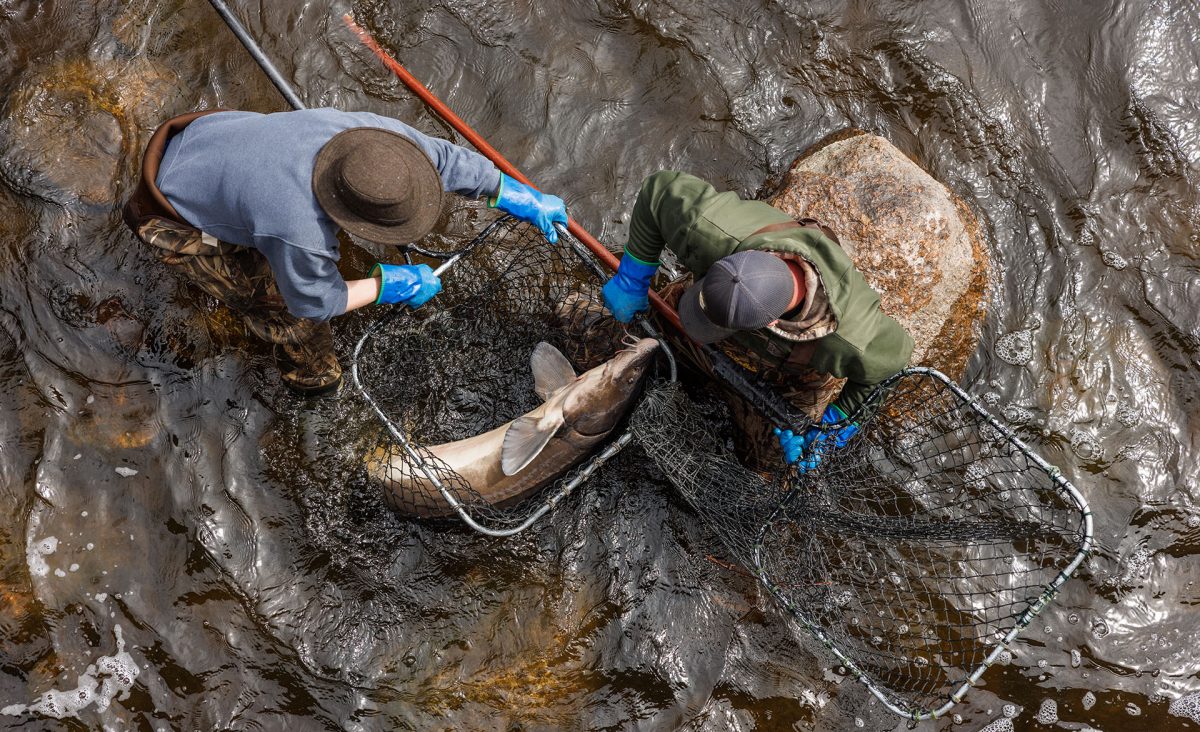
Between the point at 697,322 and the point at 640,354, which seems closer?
the point at 697,322

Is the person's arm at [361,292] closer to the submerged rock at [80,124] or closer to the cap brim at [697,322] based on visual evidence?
the cap brim at [697,322]

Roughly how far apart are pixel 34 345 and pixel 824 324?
4637 millimetres

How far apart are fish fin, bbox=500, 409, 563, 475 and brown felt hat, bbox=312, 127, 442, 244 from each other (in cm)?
145

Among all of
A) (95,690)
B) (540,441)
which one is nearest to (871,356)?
(540,441)

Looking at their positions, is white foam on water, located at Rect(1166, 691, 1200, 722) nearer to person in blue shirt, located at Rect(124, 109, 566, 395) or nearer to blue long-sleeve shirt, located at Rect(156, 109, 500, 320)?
person in blue shirt, located at Rect(124, 109, 566, 395)

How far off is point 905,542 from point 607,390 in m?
2.11

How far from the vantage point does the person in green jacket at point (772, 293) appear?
9.71ft

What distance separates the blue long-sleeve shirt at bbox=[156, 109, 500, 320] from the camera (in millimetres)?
3199

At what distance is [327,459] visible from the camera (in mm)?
4629

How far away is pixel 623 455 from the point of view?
468 cm

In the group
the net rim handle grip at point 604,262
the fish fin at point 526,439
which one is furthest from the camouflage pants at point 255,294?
the fish fin at point 526,439

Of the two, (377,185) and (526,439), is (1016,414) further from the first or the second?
(377,185)

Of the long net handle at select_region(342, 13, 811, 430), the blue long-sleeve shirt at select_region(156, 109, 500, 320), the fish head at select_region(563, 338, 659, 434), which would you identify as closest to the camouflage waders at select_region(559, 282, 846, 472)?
the long net handle at select_region(342, 13, 811, 430)

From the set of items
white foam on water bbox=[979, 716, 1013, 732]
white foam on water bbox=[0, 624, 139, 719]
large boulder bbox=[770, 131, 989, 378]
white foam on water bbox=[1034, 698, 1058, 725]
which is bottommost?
white foam on water bbox=[0, 624, 139, 719]
